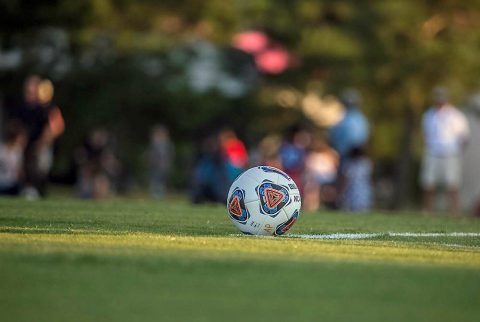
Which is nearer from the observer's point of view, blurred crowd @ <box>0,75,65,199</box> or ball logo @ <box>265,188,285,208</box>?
ball logo @ <box>265,188,285,208</box>

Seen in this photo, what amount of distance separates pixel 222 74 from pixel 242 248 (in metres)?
35.6

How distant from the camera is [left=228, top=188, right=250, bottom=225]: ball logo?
36.8 ft

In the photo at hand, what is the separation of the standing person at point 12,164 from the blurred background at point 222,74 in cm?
697

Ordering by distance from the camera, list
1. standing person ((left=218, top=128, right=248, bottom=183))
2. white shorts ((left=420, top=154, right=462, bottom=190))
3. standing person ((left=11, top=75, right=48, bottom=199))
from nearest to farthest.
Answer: standing person ((left=11, top=75, right=48, bottom=199)), white shorts ((left=420, top=154, right=462, bottom=190)), standing person ((left=218, top=128, right=248, bottom=183))

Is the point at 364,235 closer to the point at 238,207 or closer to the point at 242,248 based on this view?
the point at 238,207

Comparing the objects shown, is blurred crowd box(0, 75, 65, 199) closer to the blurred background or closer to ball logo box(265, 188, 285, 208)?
the blurred background

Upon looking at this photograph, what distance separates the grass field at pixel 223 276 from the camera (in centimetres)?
712

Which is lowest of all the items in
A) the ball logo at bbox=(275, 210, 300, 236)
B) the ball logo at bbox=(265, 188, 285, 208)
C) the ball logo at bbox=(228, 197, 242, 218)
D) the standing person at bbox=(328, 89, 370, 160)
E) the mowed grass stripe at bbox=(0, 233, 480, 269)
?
the mowed grass stripe at bbox=(0, 233, 480, 269)

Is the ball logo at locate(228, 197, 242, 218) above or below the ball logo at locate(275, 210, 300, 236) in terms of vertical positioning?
above

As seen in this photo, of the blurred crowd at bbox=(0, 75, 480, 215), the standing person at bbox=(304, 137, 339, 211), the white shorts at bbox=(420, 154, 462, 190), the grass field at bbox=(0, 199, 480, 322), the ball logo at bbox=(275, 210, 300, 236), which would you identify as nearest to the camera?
the grass field at bbox=(0, 199, 480, 322)

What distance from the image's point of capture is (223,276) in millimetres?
8430

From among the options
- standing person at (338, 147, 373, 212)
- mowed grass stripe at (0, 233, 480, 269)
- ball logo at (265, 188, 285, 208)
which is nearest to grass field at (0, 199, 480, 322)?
mowed grass stripe at (0, 233, 480, 269)

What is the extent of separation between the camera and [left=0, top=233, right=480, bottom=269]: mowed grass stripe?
9.72 m

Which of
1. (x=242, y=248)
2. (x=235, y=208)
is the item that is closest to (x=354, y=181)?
(x=235, y=208)
